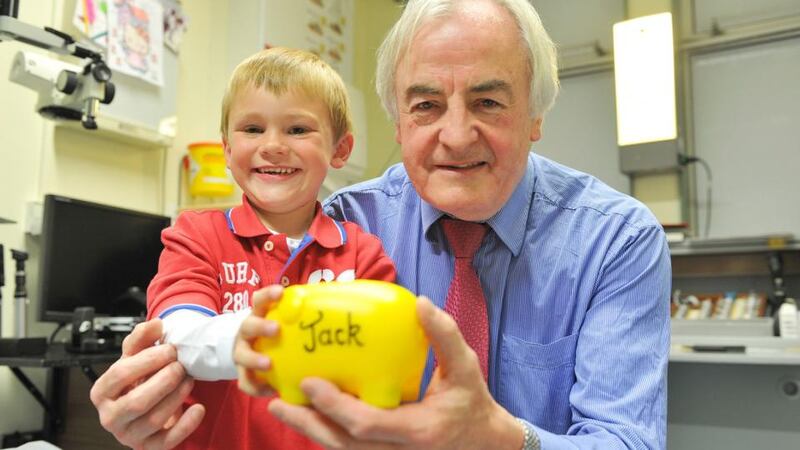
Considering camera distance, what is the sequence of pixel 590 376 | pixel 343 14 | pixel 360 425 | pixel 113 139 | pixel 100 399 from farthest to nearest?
pixel 343 14 → pixel 113 139 → pixel 590 376 → pixel 100 399 → pixel 360 425

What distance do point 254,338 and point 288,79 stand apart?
1.86ft

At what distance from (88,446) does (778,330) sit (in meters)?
2.90

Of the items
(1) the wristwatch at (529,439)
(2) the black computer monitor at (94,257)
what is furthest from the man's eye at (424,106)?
(2) the black computer monitor at (94,257)

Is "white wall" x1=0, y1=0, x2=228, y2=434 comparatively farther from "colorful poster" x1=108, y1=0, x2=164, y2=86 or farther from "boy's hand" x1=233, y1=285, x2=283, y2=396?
"boy's hand" x1=233, y1=285, x2=283, y2=396

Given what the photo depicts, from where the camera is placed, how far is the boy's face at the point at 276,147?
1.07 meters

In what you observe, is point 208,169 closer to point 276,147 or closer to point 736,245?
point 276,147

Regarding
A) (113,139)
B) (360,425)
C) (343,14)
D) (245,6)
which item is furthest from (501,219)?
(343,14)

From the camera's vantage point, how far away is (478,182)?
→ 3.63ft

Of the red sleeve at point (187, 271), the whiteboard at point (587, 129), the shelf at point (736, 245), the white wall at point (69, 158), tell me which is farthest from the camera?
the whiteboard at point (587, 129)

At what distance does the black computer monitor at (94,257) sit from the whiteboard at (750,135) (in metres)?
3.11

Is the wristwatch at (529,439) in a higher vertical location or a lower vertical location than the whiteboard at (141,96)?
lower

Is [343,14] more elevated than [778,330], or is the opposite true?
[343,14]

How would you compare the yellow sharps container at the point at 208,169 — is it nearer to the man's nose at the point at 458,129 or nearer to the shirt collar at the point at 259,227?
the shirt collar at the point at 259,227

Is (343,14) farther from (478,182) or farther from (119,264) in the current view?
(478,182)
